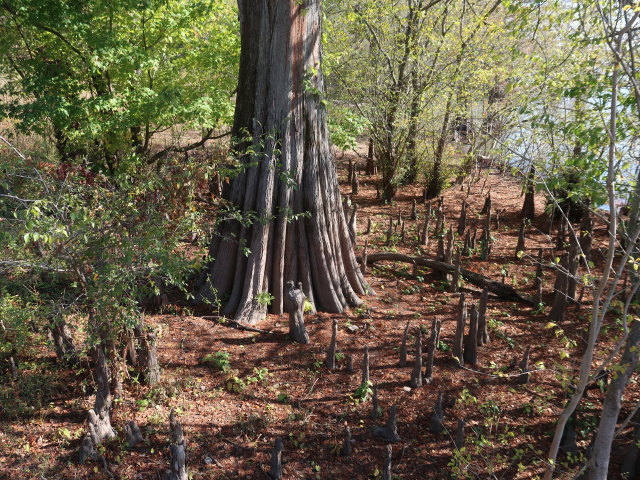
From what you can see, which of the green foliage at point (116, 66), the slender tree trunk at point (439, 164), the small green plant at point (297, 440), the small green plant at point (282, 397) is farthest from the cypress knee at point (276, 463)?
the slender tree trunk at point (439, 164)

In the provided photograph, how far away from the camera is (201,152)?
5.93 meters

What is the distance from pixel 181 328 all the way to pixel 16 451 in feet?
6.92

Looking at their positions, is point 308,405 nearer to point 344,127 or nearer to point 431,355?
point 431,355

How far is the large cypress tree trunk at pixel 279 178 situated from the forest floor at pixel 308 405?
1.75 ft

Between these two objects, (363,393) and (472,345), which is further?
(472,345)

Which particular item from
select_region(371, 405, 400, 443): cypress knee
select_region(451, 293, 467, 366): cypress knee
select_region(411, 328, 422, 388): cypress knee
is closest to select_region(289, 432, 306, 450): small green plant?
select_region(371, 405, 400, 443): cypress knee

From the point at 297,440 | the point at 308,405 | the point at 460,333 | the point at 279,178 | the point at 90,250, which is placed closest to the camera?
the point at 90,250

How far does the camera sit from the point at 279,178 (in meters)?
5.71

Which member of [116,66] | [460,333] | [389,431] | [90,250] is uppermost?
[116,66]

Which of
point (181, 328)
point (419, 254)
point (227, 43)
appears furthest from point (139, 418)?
point (227, 43)

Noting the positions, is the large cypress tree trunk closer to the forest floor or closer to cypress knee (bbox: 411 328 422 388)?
the forest floor

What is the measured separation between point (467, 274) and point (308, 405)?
404cm

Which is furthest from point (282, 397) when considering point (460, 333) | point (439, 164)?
point (439, 164)

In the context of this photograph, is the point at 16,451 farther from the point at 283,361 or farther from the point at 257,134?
the point at 257,134
